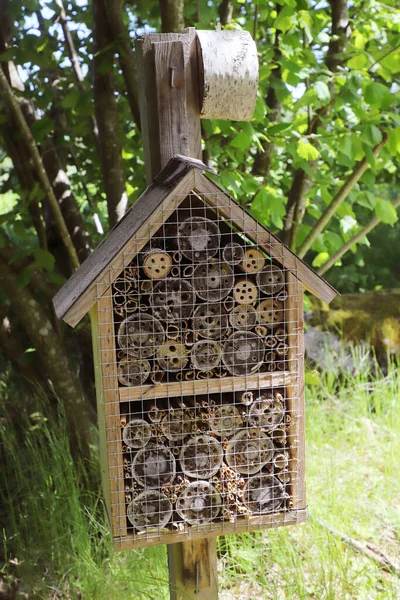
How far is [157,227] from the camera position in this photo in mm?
1402

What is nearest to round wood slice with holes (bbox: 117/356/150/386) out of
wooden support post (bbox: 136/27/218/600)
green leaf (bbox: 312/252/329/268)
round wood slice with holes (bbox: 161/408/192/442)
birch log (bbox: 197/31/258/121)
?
round wood slice with holes (bbox: 161/408/192/442)

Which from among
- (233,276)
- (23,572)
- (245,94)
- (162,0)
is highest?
(162,0)

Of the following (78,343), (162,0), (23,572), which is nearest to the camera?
(162,0)

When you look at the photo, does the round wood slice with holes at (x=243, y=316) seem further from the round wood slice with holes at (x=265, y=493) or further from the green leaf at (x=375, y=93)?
the green leaf at (x=375, y=93)

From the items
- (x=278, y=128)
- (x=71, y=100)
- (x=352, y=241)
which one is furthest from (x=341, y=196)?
(x=71, y=100)

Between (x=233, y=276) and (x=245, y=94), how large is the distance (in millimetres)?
466

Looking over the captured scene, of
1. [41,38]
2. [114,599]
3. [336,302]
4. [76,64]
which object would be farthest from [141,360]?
[336,302]

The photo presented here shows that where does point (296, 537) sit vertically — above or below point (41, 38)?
below

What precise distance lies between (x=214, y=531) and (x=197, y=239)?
2.30 feet

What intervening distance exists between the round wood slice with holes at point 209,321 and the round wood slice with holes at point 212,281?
0.08 feet

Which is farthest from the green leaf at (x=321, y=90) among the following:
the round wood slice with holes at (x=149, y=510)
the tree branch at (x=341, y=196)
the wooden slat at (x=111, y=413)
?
the round wood slice with holes at (x=149, y=510)

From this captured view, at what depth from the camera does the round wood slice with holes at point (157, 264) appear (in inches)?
55.8

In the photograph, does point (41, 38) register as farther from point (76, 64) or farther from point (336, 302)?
point (336, 302)

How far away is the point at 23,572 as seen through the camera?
106 inches
